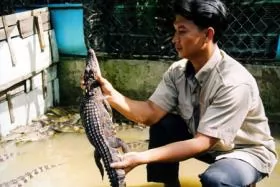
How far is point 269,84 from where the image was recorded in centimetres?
538

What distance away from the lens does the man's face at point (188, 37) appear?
8.61 feet

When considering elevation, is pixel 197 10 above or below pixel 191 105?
above

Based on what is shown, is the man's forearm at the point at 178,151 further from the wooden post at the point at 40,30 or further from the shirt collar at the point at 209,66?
the wooden post at the point at 40,30

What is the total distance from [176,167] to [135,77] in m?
2.61

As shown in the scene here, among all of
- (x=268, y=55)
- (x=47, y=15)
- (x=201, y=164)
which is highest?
(x=47, y=15)

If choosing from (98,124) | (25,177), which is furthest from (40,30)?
(98,124)

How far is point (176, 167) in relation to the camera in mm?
3336

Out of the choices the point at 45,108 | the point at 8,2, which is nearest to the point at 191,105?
the point at 45,108

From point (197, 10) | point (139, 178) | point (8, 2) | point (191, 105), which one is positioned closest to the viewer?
point (197, 10)

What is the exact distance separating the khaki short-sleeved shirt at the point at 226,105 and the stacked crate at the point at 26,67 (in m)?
2.49

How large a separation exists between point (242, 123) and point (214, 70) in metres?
0.37

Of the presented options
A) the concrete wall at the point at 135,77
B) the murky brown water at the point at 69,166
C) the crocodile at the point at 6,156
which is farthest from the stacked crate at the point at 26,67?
the murky brown water at the point at 69,166

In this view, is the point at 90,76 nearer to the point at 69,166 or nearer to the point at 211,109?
the point at 211,109

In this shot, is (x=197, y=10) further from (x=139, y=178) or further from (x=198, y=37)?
(x=139, y=178)
